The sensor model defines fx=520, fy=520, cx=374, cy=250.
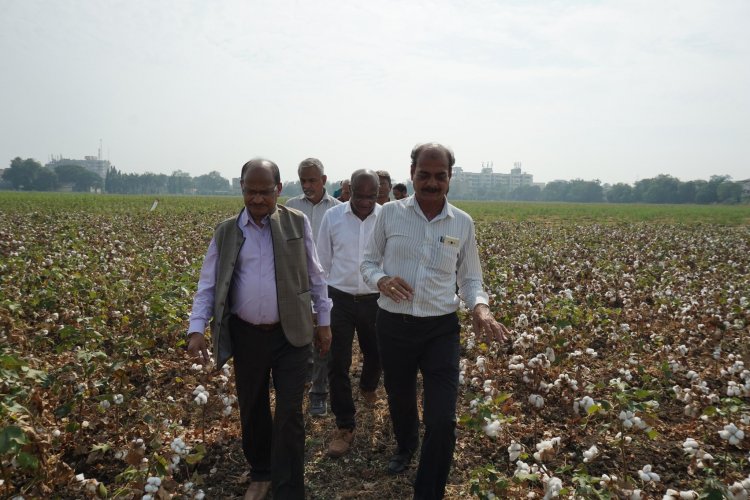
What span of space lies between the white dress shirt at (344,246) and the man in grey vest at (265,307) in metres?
1.09

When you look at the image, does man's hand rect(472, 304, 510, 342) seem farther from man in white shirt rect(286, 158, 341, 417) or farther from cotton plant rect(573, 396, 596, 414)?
man in white shirt rect(286, 158, 341, 417)

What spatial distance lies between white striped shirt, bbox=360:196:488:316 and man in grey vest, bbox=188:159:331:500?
0.49 metres

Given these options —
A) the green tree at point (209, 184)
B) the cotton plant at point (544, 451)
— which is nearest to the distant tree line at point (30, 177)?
the green tree at point (209, 184)

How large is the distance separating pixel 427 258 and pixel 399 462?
150 centimetres

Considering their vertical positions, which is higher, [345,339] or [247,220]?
[247,220]

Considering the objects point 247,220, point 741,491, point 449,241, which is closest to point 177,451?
point 247,220

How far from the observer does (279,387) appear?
2.94 meters

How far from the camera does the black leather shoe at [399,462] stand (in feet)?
11.5

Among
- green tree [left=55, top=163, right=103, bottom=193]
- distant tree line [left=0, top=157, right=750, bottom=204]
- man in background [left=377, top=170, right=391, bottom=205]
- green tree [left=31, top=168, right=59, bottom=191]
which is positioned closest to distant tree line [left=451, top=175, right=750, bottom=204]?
distant tree line [left=0, top=157, right=750, bottom=204]

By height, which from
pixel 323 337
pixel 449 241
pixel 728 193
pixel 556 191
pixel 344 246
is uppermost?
pixel 556 191

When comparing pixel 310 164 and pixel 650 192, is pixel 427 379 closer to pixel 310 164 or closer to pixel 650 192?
pixel 310 164

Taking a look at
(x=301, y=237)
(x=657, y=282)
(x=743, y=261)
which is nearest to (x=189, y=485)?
(x=301, y=237)

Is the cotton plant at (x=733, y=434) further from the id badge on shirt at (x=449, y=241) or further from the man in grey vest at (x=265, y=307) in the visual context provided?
the man in grey vest at (x=265, y=307)

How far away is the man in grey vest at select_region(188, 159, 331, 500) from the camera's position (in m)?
2.86
